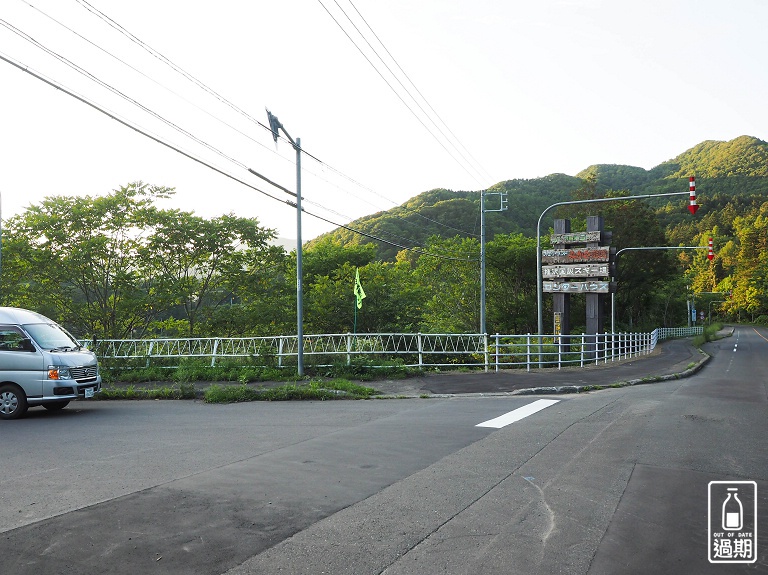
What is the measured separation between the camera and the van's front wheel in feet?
41.2

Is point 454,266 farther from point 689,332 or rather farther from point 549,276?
point 689,332

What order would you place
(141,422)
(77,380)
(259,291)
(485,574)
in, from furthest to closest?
(259,291), (77,380), (141,422), (485,574)

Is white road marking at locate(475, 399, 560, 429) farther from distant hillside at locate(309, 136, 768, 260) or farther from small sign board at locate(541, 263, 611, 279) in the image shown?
small sign board at locate(541, 263, 611, 279)

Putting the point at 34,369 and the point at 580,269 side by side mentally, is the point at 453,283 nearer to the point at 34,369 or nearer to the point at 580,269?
the point at 580,269

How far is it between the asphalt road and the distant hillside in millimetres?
13385

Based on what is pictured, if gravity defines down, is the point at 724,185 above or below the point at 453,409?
above

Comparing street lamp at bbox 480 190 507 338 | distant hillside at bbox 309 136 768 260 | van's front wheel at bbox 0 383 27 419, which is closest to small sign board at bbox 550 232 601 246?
street lamp at bbox 480 190 507 338

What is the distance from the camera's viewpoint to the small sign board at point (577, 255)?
2766 cm

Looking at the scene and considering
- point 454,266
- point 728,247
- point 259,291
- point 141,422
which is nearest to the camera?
point 141,422

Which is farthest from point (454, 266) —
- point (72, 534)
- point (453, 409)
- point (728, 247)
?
point (728, 247)

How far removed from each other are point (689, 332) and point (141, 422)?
267ft

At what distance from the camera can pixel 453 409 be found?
40.5ft

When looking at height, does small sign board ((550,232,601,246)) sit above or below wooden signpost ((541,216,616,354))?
above

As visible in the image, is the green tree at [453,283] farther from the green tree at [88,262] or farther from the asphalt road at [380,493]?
the asphalt road at [380,493]
